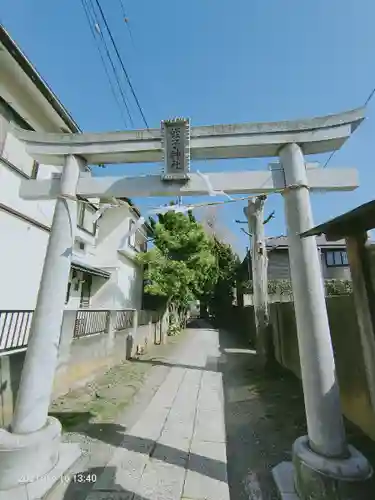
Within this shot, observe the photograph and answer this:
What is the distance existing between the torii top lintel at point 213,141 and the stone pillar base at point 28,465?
413 cm

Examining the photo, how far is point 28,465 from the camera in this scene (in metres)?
2.95

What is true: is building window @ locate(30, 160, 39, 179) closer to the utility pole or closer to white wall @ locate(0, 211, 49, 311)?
white wall @ locate(0, 211, 49, 311)

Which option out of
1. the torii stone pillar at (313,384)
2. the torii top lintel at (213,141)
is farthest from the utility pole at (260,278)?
the torii stone pillar at (313,384)

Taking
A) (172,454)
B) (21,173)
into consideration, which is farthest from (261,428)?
(21,173)

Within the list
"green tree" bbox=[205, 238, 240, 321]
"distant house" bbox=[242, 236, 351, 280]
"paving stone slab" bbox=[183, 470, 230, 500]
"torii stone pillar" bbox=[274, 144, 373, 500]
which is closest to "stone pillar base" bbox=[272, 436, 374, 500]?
"torii stone pillar" bbox=[274, 144, 373, 500]

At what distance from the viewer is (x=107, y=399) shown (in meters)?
6.11

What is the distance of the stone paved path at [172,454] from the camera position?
301cm

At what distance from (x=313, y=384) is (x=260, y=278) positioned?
6.98 meters

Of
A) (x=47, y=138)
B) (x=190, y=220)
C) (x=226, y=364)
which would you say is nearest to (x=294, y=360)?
(x=226, y=364)

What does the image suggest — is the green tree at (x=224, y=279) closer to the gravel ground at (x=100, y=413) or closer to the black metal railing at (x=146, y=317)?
the black metal railing at (x=146, y=317)

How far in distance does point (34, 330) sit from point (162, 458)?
2693 millimetres

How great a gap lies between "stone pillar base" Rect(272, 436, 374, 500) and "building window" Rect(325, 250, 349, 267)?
23.3m

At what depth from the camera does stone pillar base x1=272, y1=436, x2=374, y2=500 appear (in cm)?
244

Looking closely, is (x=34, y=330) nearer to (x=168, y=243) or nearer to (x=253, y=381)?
(x=253, y=381)
